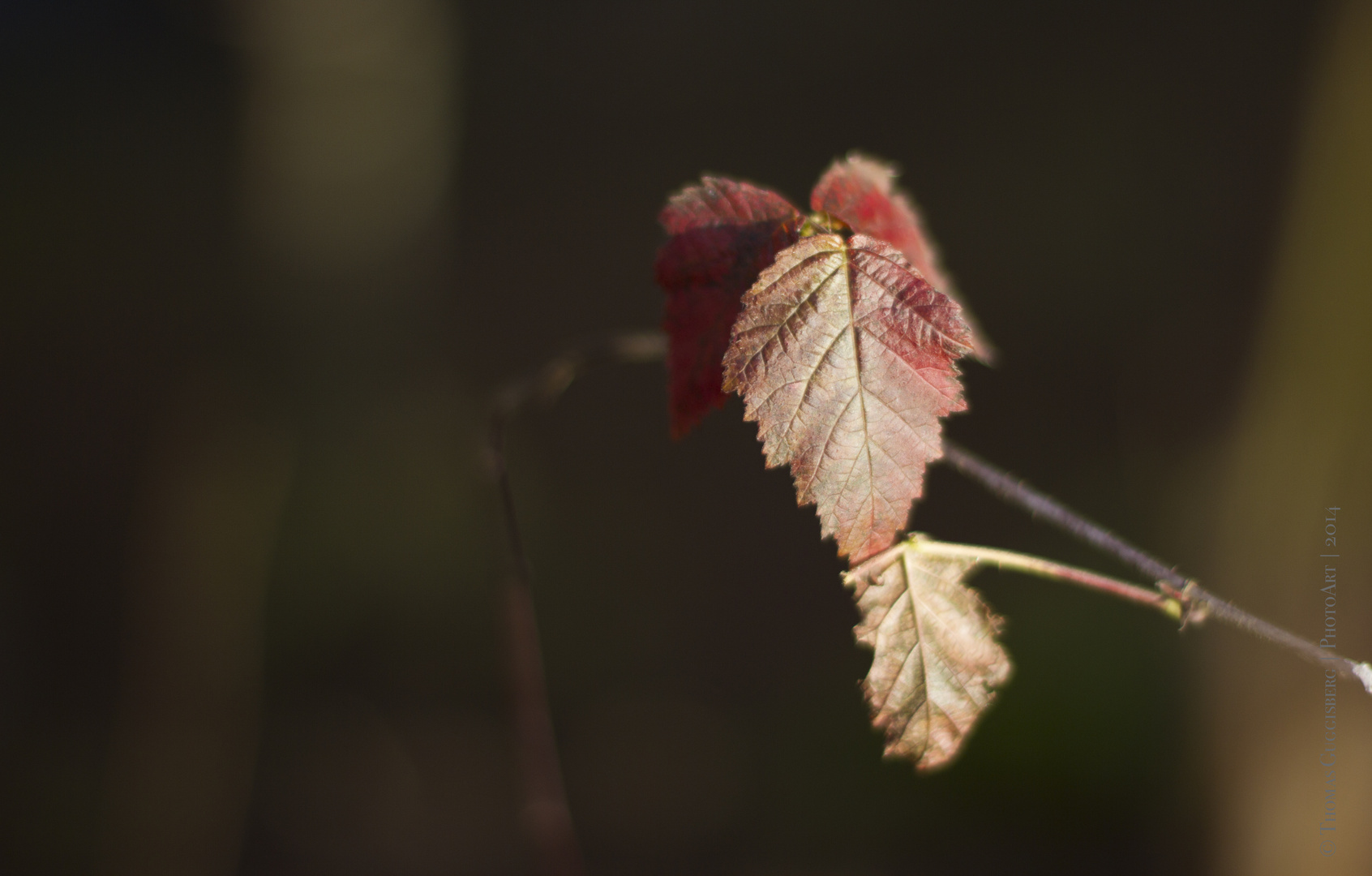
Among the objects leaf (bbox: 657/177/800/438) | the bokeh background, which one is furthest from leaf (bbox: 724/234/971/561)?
the bokeh background

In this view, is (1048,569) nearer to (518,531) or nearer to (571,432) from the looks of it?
(518,531)

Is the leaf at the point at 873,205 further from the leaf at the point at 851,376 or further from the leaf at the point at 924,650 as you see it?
the leaf at the point at 924,650

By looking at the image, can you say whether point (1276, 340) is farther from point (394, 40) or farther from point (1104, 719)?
point (394, 40)

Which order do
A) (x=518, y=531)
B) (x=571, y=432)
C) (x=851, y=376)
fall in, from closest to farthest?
1. (x=851, y=376)
2. (x=518, y=531)
3. (x=571, y=432)

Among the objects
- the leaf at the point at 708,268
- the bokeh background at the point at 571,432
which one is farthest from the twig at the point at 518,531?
the bokeh background at the point at 571,432

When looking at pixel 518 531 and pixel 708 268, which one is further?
pixel 518 531

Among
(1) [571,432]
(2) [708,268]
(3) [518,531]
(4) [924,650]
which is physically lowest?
(4) [924,650]

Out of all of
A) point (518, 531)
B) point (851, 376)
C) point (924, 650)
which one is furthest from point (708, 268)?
point (518, 531)
